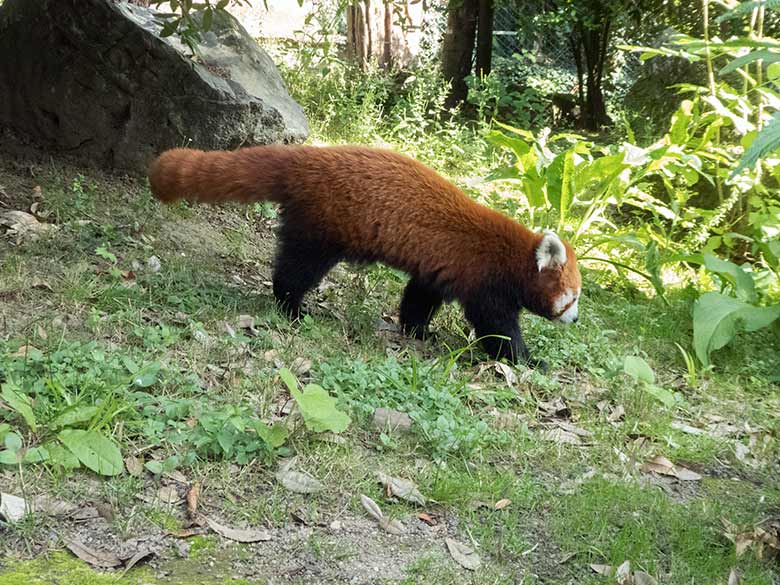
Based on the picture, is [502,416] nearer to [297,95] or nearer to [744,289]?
[744,289]

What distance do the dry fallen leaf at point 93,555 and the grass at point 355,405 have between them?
0.16ft

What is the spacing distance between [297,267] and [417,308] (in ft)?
2.52

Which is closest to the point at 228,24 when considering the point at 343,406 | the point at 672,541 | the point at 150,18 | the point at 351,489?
the point at 150,18

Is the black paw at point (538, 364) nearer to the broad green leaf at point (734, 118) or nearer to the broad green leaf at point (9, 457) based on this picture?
the broad green leaf at point (734, 118)

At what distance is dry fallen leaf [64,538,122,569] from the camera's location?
92.8 inches

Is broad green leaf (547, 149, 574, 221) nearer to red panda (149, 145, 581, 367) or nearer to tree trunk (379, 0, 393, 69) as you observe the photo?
red panda (149, 145, 581, 367)

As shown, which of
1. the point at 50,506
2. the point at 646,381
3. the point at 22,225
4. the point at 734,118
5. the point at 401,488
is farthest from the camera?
the point at 734,118

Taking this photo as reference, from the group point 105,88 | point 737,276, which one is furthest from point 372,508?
point 105,88

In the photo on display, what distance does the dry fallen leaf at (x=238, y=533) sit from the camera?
2.59 meters

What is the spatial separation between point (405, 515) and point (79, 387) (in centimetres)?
125

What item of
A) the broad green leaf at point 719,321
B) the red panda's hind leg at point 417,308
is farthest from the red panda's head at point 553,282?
the broad green leaf at point 719,321

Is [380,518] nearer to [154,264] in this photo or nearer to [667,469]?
[667,469]

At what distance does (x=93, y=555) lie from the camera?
2.38m

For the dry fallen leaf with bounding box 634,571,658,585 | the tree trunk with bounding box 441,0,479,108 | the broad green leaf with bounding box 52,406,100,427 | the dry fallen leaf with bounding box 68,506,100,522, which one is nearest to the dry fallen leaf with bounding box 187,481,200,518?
the dry fallen leaf with bounding box 68,506,100,522
